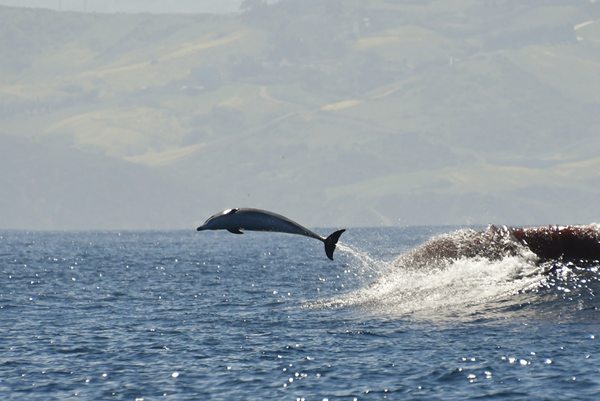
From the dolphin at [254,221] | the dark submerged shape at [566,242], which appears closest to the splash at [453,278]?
the dark submerged shape at [566,242]

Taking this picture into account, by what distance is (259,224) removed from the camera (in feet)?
96.9

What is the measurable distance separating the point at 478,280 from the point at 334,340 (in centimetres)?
1167

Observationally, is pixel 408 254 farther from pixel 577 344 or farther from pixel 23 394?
pixel 23 394

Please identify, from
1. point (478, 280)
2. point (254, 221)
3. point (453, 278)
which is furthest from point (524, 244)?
point (254, 221)

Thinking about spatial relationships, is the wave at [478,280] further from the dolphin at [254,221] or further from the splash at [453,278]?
the dolphin at [254,221]

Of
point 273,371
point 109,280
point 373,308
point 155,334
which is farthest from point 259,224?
point 109,280

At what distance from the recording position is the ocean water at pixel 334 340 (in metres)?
27.2

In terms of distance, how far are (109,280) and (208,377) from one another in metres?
44.2

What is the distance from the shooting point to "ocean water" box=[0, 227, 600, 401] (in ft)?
89.3

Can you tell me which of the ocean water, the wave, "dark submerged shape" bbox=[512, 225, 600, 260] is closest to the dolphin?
the ocean water

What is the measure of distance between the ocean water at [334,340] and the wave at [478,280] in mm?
117

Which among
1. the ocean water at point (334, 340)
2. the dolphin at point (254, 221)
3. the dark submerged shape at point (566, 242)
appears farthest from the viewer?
the dark submerged shape at point (566, 242)

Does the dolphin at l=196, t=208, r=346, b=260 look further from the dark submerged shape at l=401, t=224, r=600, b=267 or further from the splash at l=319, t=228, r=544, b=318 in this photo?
the dark submerged shape at l=401, t=224, r=600, b=267

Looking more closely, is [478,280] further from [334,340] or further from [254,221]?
[254,221]
